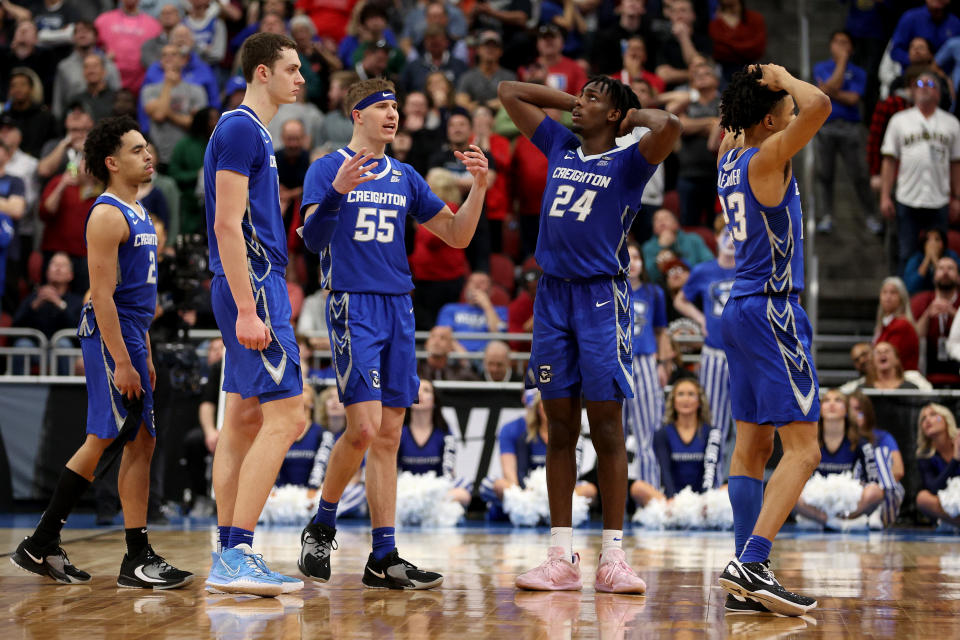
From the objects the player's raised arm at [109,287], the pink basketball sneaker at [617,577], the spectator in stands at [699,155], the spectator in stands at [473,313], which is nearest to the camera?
the pink basketball sneaker at [617,577]

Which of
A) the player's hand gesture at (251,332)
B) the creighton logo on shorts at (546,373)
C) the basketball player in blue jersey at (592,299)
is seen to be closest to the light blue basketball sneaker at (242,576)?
the player's hand gesture at (251,332)

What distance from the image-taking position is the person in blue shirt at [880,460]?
10234mm

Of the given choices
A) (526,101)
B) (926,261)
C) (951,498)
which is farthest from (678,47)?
(526,101)

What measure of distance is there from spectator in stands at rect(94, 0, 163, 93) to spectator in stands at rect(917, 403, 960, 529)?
10245 mm

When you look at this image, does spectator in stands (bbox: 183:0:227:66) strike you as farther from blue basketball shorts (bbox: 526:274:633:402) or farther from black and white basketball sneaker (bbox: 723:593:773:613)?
black and white basketball sneaker (bbox: 723:593:773:613)

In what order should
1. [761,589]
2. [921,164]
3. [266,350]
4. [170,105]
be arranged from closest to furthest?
[761,589], [266,350], [921,164], [170,105]

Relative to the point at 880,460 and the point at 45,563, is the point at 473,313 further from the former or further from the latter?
the point at 45,563

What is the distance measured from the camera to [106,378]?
20.3 feet

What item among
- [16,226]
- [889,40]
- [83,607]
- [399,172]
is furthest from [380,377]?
[889,40]

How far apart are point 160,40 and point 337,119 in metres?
3.11

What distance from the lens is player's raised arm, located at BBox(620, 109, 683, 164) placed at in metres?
6.04

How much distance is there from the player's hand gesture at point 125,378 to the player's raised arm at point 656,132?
2.81 metres

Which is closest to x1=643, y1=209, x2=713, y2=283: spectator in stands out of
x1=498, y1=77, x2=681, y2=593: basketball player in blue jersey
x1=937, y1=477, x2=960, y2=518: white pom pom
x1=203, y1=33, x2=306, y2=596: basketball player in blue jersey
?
x1=937, y1=477, x2=960, y2=518: white pom pom

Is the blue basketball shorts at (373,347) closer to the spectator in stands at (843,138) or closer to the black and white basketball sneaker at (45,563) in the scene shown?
the black and white basketball sneaker at (45,563)
